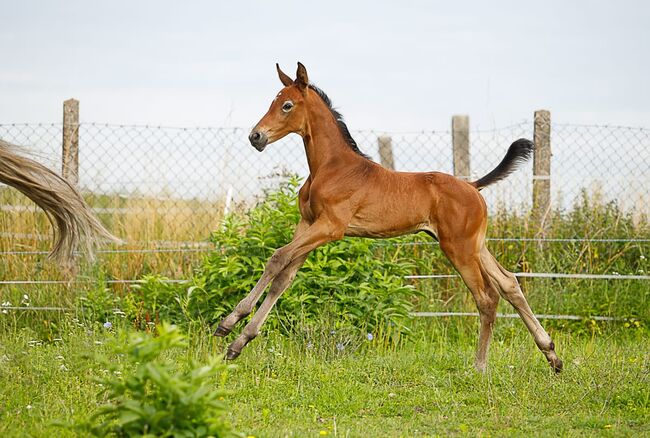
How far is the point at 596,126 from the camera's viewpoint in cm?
1041

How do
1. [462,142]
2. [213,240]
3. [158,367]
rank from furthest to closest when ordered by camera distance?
[462,142] < [213,240] < [158,367]

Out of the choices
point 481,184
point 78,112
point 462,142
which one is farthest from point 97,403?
point 462,142

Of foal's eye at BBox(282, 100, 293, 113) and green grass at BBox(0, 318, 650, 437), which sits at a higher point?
foal's eye at BBox(282, 100, 293, 113)

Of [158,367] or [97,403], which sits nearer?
[158,367]

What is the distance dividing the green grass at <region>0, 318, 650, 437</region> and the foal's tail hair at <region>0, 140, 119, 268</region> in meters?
0.91

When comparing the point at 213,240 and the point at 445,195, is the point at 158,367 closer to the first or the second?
the point at 445,195

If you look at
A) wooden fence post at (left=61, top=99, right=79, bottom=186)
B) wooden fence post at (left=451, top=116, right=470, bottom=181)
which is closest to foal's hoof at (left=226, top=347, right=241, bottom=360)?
wooden fence post at (left=61, top=99, right=79, bottom=186)

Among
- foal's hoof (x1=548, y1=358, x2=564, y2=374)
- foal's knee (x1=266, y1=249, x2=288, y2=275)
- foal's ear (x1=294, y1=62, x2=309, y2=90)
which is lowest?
foal's hoof (x1=548, y1=358, x2=564, y2=374)

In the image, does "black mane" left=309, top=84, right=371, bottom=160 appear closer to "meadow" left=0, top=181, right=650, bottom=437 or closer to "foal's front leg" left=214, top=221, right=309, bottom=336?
"foal's front leg" left=214, top=221, right=309, bottom=336

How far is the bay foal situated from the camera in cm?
645

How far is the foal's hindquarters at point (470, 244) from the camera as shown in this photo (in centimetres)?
667

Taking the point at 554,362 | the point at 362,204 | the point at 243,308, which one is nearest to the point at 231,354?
the point at 243,308

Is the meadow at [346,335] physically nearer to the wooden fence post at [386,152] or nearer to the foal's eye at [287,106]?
the foal's eye at [287,106]

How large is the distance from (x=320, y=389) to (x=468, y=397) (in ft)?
3.52
